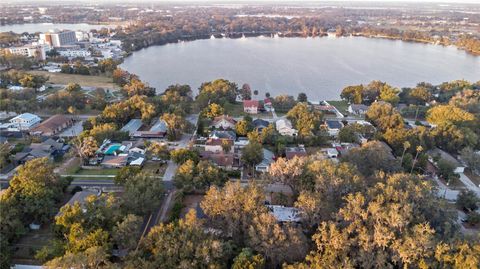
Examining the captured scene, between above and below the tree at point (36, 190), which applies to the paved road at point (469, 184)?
below

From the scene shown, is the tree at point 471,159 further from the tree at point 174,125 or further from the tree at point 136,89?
the tree at point 136,89

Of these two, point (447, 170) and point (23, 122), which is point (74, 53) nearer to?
point (23, 122)

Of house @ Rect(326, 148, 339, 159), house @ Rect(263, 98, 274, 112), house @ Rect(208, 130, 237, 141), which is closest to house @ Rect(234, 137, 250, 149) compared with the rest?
house @ Rect(208, 130, 237, 141)

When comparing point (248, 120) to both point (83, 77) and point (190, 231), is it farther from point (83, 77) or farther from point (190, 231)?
point (83, 77)

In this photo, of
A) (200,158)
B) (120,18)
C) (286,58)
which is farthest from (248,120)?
(120,18)

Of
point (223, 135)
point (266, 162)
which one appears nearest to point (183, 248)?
point (266, 162)

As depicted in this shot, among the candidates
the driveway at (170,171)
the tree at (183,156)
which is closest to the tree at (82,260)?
the driveway at (170,171)
